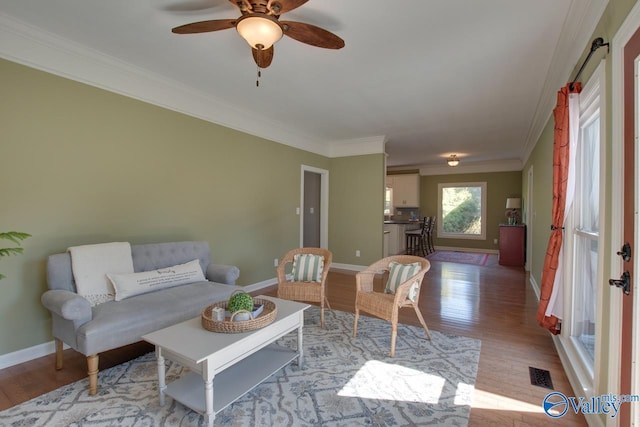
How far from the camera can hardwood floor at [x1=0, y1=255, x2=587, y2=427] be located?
1.86 meters

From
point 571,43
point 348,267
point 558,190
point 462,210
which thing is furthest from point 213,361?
point 462,210

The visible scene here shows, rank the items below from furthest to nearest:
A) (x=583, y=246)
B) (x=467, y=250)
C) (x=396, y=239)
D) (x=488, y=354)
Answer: (x=467, y=250)
(x=396, y=239)
(x=488, y=354)
(x=583, y=246)

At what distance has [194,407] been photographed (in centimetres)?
163

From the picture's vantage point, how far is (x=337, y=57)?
8.65 ft

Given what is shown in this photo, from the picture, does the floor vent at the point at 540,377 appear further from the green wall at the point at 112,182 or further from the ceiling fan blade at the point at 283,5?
the green wall at the point at 112,182

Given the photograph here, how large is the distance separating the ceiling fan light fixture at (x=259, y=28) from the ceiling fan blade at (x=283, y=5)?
0.06 metres

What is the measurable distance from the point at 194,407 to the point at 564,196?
296 centimetres

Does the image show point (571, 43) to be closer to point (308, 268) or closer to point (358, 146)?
point (308, 268)

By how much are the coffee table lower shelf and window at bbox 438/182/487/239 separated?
803cm

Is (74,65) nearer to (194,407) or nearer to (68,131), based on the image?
(68,131)

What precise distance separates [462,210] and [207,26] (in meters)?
8.72

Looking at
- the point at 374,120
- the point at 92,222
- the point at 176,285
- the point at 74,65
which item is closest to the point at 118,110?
the point at 74,65

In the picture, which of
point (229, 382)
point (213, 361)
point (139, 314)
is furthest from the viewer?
point (139, 314)

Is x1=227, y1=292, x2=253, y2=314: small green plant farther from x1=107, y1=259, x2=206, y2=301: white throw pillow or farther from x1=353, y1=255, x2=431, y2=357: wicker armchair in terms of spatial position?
x1=353, y1=255, x2=431, y2=357: wicker armchair
